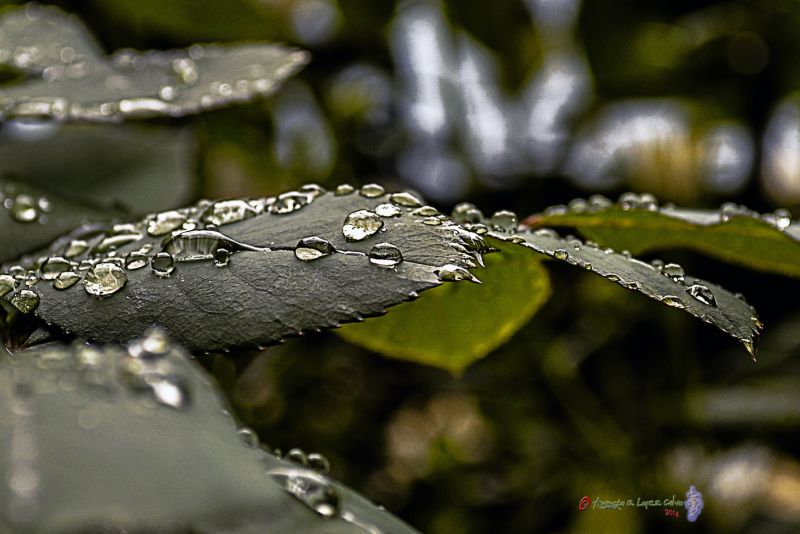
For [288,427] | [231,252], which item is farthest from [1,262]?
[288,427]

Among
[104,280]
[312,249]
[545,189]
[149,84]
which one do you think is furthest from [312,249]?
[545,189]

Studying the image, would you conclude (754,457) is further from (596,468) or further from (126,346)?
(126,346)

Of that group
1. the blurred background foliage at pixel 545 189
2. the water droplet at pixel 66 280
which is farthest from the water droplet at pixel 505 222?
the blurred background foliage at pixel 545 189

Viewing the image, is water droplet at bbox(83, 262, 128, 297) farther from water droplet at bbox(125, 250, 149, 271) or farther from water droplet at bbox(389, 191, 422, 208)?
water droplet at bbox(389, 191, 422, 208)

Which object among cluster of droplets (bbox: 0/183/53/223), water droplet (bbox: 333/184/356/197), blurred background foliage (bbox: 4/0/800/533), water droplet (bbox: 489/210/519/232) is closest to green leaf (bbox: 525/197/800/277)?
water droplet (bbox: 489/210/519/232)

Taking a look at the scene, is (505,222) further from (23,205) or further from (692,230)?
(23,205)

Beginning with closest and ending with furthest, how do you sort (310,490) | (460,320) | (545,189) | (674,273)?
1. (310,490)
2. (674,273)
3. (460,320)
4. (545,189)

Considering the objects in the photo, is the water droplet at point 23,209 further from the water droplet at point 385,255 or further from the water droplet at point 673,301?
the water droplet at point 673,301

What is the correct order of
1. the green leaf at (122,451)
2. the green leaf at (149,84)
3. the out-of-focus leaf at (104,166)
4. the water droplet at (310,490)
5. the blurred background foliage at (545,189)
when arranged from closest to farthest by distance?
the green leaf at (122,451)
the water droplet at (310,490)
the green leaf at (149,84)
the out-of-focus leaf at (104,166)
the blurred background foliage at (545,189)
